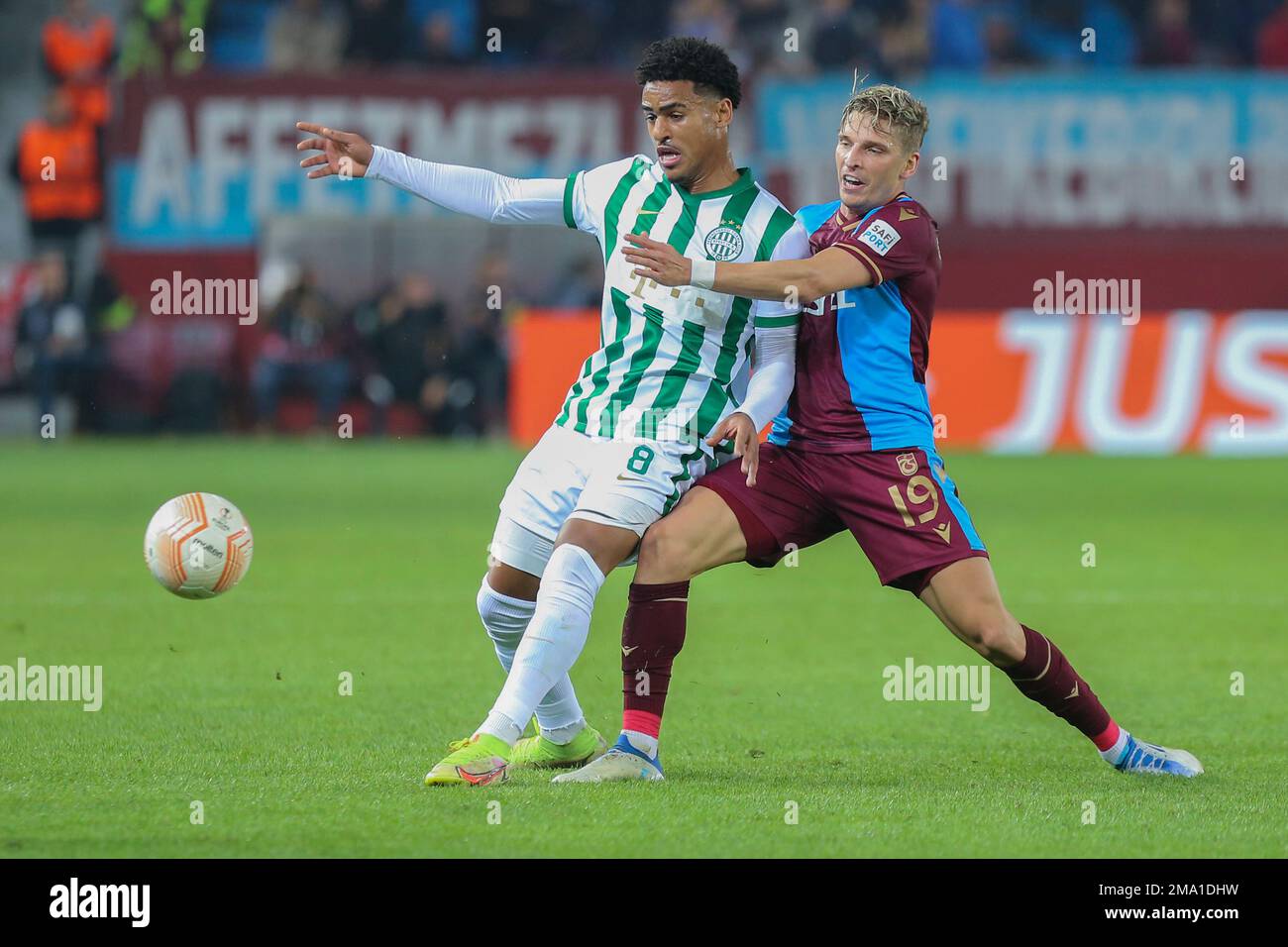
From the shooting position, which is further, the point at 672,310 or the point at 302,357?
the point at 302,357

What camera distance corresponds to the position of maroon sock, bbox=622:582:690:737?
5617 mm

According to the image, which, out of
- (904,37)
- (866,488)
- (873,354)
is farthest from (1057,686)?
(904,37)

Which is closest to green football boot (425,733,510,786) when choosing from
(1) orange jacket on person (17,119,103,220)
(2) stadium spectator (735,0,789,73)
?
(1) orange jacket on person (17,119,103,220)

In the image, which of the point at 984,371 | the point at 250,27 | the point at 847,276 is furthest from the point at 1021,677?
the point at 250,27

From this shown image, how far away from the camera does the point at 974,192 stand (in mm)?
20109

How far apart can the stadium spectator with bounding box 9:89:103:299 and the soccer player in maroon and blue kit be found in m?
15.7

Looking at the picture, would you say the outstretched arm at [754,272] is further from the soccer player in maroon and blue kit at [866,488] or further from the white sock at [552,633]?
the white sock at [552,633]

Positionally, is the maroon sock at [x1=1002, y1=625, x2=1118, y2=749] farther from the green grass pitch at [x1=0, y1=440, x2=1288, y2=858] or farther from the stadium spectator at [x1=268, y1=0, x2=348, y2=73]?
the stadium spectator at [x1=268, y1=0, x2=348, y2=73]

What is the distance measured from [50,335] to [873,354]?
49.3 feet

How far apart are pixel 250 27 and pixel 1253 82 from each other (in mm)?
10996

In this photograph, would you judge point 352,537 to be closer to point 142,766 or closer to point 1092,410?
point 142,766

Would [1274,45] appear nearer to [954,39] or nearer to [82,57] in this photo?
[954,39]

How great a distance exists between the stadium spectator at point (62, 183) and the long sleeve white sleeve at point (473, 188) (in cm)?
1522

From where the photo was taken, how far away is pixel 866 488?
5.65 metres
